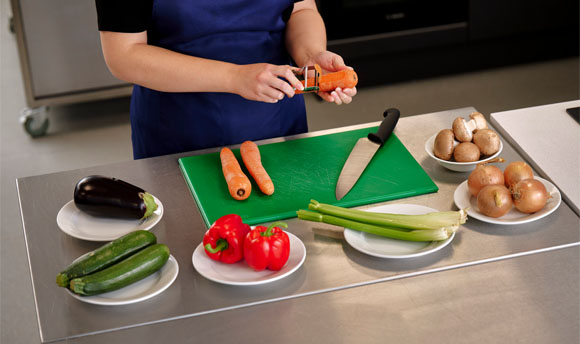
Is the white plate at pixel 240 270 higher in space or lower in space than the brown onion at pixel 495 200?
lower

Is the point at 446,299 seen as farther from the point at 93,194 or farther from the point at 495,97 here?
the point at 495,97

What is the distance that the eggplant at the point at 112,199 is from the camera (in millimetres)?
1339

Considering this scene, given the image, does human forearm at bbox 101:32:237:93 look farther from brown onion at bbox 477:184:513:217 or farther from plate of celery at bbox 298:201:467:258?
brown onion at bbox 477:184:513:217

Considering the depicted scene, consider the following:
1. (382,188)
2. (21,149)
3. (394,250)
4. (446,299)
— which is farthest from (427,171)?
(21,149)

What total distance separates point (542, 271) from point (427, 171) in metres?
0.39

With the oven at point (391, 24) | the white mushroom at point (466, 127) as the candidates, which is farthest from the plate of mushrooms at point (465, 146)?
the oven at point (391, 24)

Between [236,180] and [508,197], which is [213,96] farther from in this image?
[508,197]

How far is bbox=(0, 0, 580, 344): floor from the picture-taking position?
11.0 feet

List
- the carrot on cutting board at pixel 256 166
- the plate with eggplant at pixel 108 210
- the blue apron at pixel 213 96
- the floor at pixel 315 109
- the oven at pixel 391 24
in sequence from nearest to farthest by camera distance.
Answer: the plate with eggplant at pixel 108 210 → the carrot on cutting board at pixel 256 166 → the blue apron at pixel 213 96 → the floor at pixel 315 109 → the oven at pixel 391 24

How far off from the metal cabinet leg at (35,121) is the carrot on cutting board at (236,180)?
2332 millimetres

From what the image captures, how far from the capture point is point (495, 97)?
12.0 ft

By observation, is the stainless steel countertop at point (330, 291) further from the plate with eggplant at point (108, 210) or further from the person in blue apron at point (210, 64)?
the person in blue apron at point (210, 64)

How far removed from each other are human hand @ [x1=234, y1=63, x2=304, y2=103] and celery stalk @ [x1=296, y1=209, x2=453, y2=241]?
0.28 meters

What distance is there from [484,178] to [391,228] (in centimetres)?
21
